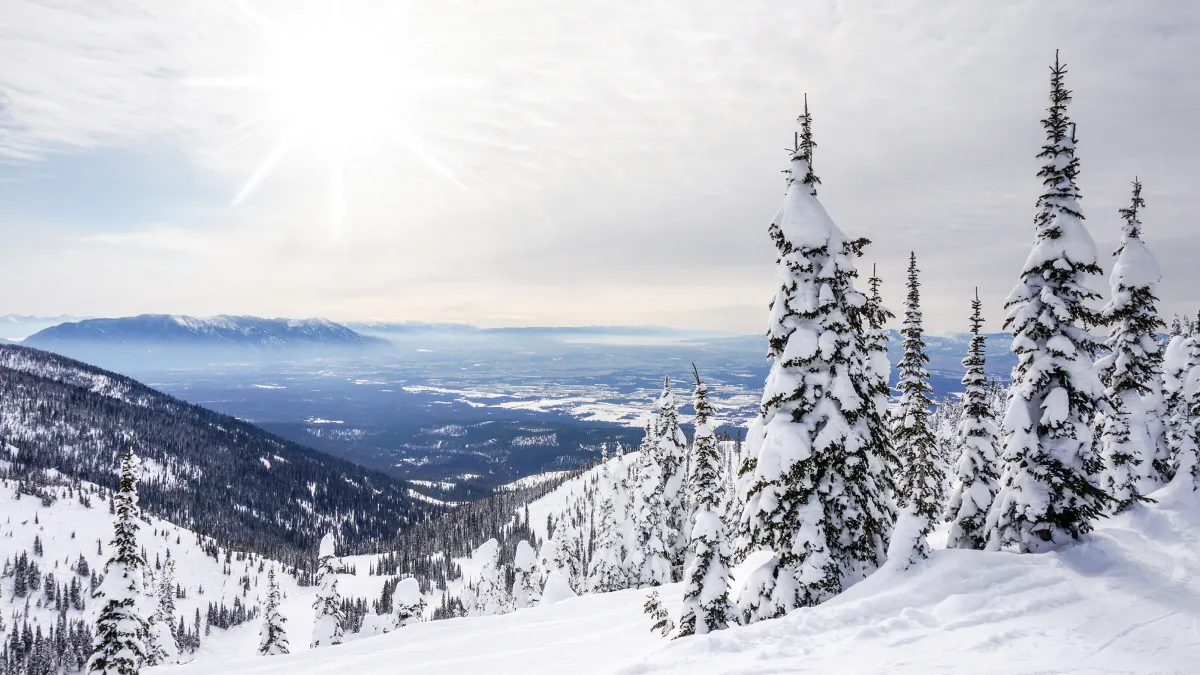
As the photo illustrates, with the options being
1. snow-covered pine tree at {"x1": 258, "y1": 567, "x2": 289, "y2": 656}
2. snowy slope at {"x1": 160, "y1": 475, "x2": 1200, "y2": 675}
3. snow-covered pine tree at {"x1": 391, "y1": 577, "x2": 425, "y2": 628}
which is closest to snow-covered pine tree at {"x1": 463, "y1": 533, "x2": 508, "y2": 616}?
snow-covered pine tree at {"x1": 391, "y1": 577, "x2": 425, "y2": 628}

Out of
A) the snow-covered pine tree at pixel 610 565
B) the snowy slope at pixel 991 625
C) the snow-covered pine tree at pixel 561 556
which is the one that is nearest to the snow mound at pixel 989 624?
the snowy slope at pixel 991 625

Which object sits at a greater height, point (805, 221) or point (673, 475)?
point (805, 221)

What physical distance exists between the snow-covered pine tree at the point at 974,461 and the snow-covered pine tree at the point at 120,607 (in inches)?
1402

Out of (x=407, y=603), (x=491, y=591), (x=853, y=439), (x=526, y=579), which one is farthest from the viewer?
(x=491, y=591)

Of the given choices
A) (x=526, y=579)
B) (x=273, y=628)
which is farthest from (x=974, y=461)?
(x=273, y=628)

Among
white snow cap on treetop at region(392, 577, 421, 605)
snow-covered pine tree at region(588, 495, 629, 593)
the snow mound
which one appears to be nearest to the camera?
the snow mound

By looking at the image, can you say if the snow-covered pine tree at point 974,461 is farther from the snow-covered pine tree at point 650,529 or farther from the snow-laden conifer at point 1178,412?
the snow-covered pine tree at point 650,529

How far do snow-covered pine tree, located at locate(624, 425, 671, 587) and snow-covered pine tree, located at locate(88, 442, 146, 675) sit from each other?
26504 millimetres

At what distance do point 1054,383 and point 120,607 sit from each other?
38993 millimetres

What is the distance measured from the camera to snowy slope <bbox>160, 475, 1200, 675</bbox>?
9.50 meters

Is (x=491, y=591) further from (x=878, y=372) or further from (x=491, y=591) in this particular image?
(x=878, y=372)

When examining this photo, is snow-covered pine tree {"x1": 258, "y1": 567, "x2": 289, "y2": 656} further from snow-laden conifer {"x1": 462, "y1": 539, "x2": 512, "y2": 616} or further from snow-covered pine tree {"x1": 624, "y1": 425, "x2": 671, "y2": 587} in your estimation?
snow-covered pine tree {"x1": 624, "y1": 425, "x2": 671, "y2": 587}

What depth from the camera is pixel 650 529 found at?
35375mm

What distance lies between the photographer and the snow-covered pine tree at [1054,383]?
52.4 feet
